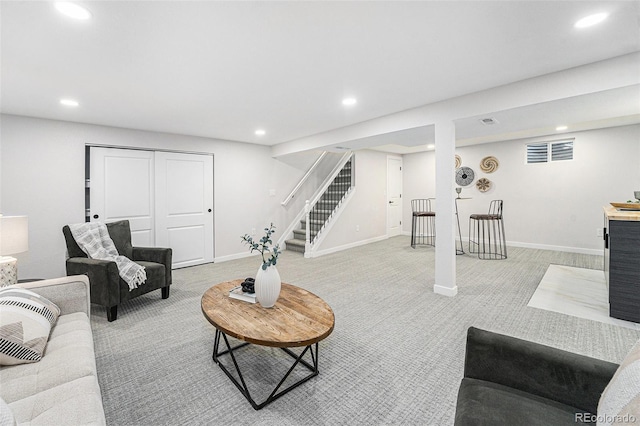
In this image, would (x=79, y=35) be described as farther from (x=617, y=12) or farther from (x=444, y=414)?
(x=617, y=12)

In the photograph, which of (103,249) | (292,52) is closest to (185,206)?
(103,249)

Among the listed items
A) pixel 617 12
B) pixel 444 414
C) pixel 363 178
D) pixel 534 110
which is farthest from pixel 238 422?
pixel 363 178

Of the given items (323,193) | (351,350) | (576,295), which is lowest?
(351,350)

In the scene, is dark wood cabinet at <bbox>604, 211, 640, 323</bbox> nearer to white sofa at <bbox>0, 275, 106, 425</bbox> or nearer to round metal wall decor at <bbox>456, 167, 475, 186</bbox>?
white sofa at <bbox>0, 275, 106, 425</bbox>

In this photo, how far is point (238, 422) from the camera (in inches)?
61.2

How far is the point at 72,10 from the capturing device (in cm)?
161

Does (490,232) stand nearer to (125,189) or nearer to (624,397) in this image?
(624,397)

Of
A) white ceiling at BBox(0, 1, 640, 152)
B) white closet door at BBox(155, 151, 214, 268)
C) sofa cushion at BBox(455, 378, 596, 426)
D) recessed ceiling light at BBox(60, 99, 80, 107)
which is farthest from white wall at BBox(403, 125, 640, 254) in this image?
recessed ceiling light at BBox(60, 99, 80, 107)

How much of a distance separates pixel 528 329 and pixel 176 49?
373 centimetres

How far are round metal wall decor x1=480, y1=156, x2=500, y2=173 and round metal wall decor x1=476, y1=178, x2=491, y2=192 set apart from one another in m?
0.22

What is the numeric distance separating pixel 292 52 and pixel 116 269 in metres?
2.62

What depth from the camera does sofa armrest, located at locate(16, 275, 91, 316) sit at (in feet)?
6.29

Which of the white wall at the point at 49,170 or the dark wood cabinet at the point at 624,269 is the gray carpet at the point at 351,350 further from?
the white wall at the point at 49,170

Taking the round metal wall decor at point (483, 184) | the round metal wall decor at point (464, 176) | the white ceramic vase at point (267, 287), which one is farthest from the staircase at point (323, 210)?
the white ceramic vase at point (267, 287)
